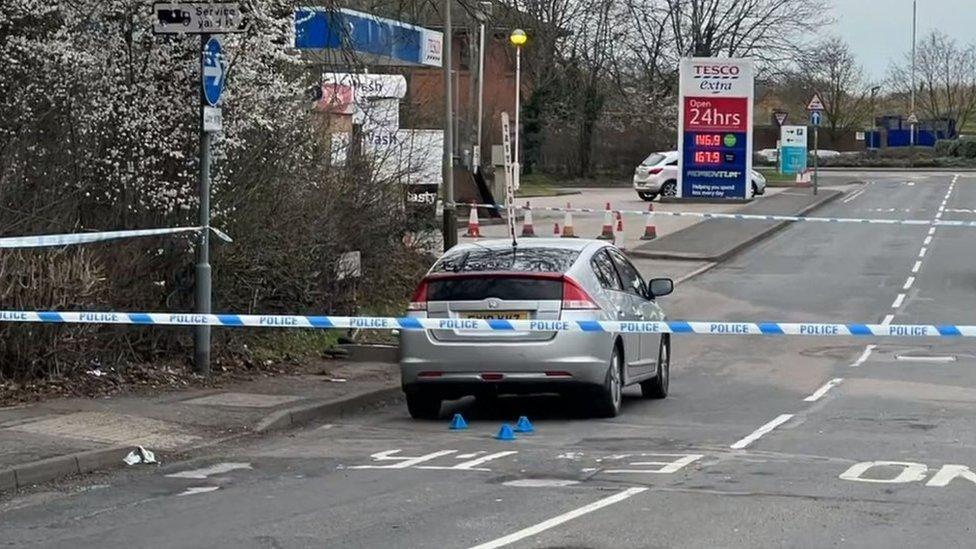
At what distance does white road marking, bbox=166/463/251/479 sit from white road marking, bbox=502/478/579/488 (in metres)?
2.05

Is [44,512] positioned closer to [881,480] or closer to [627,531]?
[627,531]

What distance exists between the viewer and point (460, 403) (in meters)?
14.8

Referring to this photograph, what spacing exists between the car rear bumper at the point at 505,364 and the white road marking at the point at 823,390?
2.97 metres

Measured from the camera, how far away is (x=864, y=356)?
744 inches

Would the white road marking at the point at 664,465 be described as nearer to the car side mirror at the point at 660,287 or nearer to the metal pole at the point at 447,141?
the car side mirror at the point at 660,287

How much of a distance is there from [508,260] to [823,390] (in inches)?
174

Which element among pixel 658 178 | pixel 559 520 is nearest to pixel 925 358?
pixel 559 520

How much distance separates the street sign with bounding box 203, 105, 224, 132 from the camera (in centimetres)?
1344

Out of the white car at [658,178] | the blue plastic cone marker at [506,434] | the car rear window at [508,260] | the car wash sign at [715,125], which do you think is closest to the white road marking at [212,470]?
the blue plastic cone marker at [506,434]

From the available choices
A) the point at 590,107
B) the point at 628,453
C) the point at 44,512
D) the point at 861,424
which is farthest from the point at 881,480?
Answer: the point at 590,107

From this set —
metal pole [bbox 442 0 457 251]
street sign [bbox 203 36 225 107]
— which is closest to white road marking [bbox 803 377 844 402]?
metal pole [bbox 442 0 457 251]

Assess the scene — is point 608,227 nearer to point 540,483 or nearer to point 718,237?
point 718,237

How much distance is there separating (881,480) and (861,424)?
316 centimetres

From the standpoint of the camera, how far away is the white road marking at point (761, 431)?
11.3m
